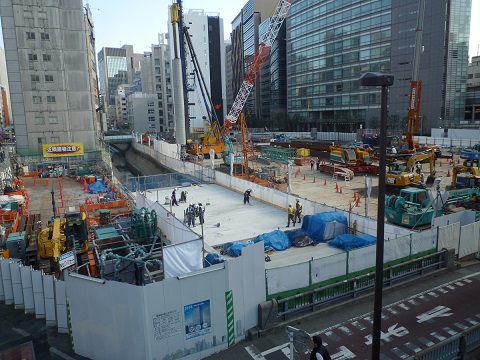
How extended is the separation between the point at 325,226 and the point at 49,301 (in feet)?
42.2

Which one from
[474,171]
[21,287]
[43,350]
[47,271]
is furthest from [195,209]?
[474,171]

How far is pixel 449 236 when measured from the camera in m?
15.9

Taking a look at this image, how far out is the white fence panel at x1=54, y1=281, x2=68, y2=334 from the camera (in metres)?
12.1

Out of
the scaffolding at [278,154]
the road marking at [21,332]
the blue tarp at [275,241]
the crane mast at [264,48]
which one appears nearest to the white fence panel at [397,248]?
the blue tarp at [275,241]

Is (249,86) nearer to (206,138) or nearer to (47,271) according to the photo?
(206,138)

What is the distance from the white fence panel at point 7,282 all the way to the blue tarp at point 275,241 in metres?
10.5

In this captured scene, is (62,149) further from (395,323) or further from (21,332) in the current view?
(395,323)

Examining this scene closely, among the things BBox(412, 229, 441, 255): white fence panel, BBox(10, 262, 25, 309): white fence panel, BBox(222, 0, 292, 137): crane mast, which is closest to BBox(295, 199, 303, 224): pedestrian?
BBox(412, 229, 441, 255): white fence panel

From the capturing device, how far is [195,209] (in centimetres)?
2411

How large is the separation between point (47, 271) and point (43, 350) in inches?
247

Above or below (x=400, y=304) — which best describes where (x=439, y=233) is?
above

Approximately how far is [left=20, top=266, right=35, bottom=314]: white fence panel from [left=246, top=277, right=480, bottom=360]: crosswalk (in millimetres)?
8303

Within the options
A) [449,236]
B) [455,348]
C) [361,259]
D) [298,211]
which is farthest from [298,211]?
[455,348]

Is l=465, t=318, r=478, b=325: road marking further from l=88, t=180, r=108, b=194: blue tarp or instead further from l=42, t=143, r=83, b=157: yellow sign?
l=42, t=143, r=83, b=157: yellow sign
